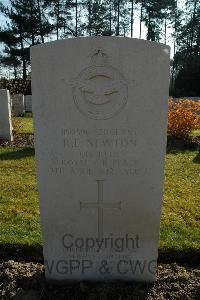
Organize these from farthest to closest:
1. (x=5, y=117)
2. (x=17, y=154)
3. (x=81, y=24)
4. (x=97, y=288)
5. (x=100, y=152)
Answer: (x=81, y=24), (x=5, y=117), (x=17, y=154), (x=97, y=288), (x=100, y=152)

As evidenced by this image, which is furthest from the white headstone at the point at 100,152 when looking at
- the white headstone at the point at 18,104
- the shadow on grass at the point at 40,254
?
the white headstone at the point at 18,104

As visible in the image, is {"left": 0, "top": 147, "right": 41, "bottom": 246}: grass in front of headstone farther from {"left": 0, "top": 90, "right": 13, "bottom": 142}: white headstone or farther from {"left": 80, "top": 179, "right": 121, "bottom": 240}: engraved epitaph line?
{"left": 0, "top": 90, "right": 13, "bottom": 142}: white headstone

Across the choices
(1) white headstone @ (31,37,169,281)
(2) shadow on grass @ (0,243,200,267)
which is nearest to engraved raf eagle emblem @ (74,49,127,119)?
(1) white headstone @ (31,37,169,281)

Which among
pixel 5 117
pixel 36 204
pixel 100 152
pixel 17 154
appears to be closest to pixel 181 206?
pixel 36 204

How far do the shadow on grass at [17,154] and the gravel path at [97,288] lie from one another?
4934 millimetres

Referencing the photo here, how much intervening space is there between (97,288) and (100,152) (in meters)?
1.21

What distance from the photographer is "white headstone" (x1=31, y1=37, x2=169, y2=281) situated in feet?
9.22

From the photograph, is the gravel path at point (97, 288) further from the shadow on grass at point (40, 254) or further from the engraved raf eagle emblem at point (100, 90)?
the engraved raf eagle emblem at point (100, 90)

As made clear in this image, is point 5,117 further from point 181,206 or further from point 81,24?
point 81,24

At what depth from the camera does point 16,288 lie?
3115 mm

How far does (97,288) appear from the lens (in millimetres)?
3174

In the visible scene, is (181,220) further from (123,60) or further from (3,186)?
(3,186)

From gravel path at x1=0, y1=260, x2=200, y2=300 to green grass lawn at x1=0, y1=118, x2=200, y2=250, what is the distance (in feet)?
1.59

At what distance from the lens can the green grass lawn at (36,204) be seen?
4.00m
